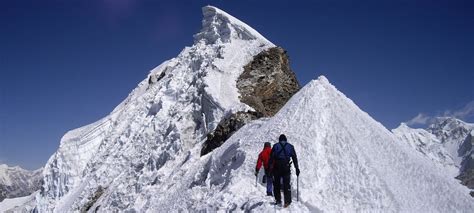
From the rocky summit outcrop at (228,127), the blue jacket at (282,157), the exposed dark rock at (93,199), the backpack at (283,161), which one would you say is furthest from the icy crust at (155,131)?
the backpack at (283,161)

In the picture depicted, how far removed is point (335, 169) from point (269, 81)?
21.3m

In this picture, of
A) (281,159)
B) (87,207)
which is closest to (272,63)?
(87,207)

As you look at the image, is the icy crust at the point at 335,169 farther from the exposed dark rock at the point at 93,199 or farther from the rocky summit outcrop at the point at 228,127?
the exposed dark rock at the point at 93,199

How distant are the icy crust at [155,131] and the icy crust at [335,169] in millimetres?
9005

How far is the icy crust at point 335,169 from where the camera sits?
1530cm

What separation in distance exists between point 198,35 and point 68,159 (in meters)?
20.1

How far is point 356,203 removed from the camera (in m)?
15.1

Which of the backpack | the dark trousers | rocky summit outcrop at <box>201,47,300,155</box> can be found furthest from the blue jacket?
rocky summit outcrop at <box>201,47,300,155</box>

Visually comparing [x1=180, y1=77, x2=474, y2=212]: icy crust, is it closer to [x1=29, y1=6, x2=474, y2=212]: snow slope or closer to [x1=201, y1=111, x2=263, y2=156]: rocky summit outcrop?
[x1=29, y1=6, x2=474, y2=212]: snow slope

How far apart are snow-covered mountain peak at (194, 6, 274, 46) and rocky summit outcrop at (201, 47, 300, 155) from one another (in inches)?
95.9

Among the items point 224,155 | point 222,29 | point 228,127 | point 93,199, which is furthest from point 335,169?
point 222,29

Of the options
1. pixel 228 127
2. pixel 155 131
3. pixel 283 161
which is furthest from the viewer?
pixel 155 131

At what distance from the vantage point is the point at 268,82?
3709 cm

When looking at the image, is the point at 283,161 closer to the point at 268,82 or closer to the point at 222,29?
the point at 268,82
